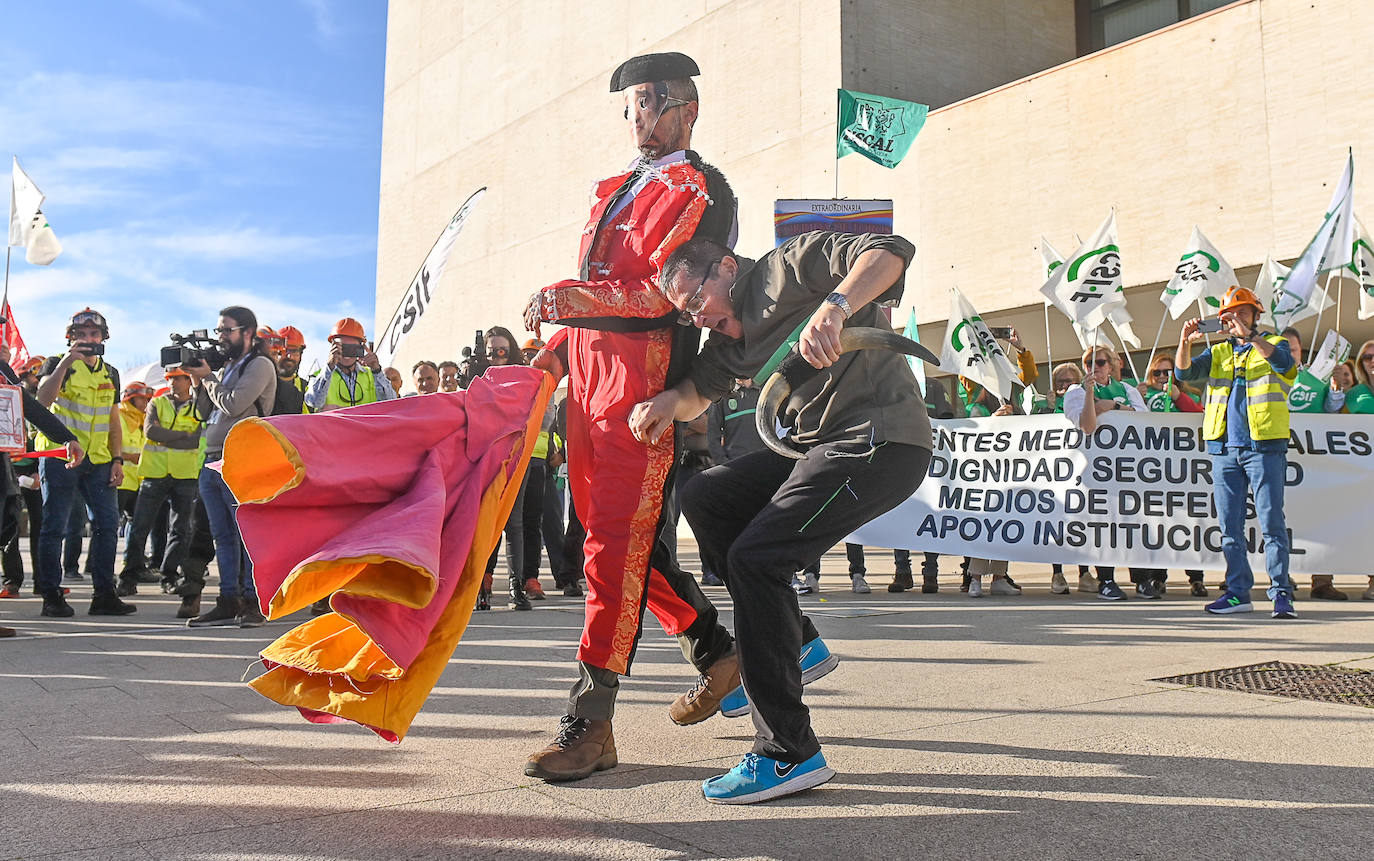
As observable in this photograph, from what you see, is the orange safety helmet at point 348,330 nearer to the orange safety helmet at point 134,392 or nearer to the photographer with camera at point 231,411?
the photographer with camera at point 231,411

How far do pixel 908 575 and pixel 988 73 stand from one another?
12451 millimetres

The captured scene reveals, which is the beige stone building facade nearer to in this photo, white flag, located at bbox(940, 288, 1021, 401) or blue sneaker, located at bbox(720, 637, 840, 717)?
white flag, located at bbox(940, 288, 1021, 401)

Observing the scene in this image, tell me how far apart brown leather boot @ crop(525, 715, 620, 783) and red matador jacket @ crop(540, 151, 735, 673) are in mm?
203

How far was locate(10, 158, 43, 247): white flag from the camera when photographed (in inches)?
624

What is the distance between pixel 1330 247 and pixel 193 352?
9709mm

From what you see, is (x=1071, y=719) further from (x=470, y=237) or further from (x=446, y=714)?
(x=470, y=237)

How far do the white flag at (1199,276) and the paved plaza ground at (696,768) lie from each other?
6.67 m

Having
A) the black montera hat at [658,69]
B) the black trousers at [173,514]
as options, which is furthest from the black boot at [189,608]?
the black montera hat at [658,69]

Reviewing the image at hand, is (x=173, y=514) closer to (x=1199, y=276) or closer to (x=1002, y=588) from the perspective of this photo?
(x=1002, y=588)

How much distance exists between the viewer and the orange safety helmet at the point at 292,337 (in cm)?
947

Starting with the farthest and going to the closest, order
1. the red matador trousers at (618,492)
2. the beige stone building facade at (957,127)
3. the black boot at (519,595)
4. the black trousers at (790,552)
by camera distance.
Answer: the beige stone building facade at (957,127), the black boot at (519,595), the red matador trousers at (618,492), the black trousers at (790,552)

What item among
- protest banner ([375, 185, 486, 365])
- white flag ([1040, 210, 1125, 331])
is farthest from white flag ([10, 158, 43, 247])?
white flag ([1040, 210, 1125, 331])

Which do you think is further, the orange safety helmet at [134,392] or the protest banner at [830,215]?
the protest banner at [830,215]

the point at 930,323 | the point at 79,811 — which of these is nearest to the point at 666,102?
the point at 79,811
